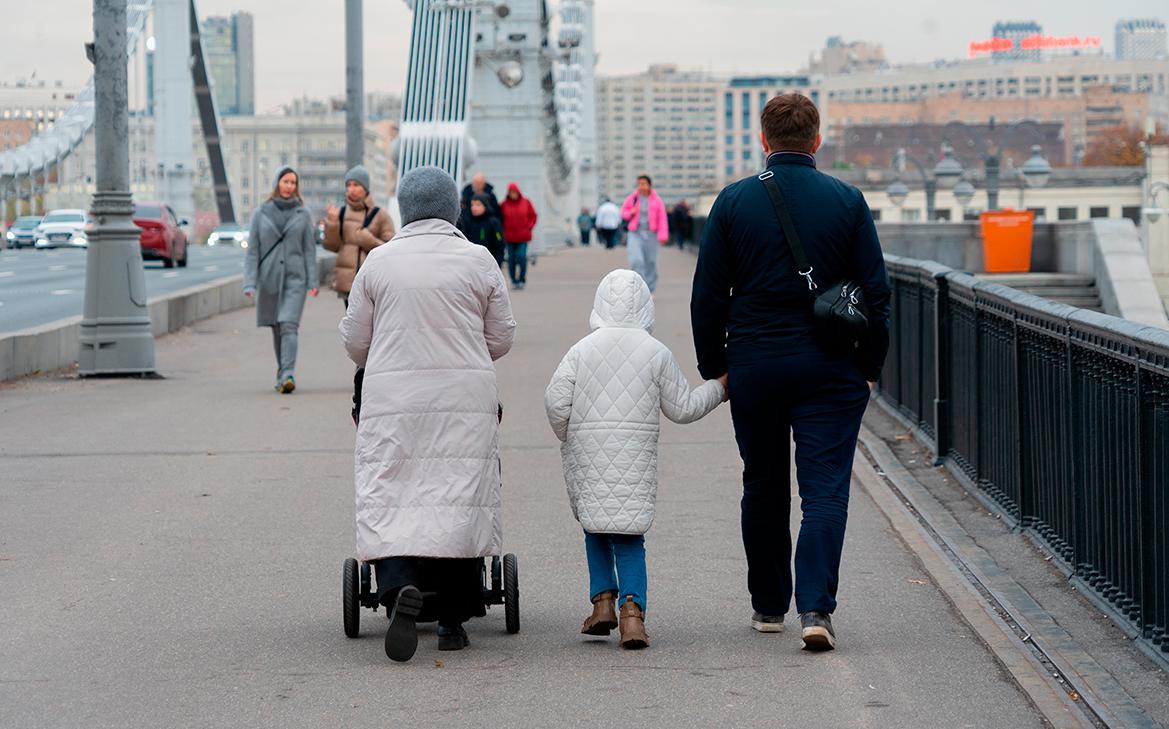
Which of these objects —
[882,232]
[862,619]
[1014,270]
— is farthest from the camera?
[882,232]

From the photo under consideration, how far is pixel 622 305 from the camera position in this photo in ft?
20.5

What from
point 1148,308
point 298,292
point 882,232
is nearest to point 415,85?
point 882,232

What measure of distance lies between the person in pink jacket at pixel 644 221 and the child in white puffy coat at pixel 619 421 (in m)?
17.9

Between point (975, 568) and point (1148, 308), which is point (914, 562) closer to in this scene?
point (975, 568)

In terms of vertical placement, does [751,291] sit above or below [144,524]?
above

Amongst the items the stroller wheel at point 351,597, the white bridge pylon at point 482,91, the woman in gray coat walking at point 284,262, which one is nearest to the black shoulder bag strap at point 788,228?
the stroller wheel at point 351,597

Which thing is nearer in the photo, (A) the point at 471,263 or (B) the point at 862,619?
(A) the point at 471,263

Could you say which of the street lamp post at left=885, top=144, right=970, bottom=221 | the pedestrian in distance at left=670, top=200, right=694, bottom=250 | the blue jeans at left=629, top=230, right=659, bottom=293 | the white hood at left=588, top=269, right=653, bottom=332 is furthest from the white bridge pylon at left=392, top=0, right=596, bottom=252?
the white hood at left=588, top=269, right=653, bottom=332

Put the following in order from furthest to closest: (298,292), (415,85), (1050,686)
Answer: (415,85) → (298,292) → (1050,686)

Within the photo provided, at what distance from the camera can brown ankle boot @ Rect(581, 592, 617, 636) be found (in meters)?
6.32

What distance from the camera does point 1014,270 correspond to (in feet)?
94.7

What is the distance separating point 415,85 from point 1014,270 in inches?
1621

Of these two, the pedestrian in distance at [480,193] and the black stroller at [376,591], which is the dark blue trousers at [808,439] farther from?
the pedestrian in distance at [480,193]

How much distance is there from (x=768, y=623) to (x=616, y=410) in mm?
922
